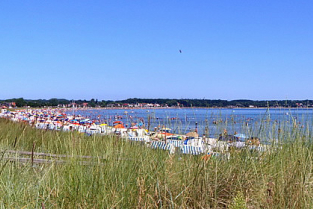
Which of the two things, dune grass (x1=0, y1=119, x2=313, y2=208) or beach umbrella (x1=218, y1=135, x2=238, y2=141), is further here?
beach umbrella (x1=218, y1=135, x2=238, y2=141)

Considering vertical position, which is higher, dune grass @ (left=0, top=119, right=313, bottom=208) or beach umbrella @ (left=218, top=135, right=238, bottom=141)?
beach umbrella @ (left=218, top=135, right=238, bottom=141)

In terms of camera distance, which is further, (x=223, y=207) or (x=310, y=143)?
(x=310, y=143)

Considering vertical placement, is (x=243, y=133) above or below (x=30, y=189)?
above

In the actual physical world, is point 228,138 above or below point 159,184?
above

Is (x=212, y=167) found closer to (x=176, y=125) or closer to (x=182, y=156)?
(x=182, y=156)

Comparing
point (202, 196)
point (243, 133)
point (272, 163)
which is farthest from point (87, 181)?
point (243, 133)

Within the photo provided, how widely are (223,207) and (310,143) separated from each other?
1854mm

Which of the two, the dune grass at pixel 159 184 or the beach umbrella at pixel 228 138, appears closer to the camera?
the dune grass at pixel 159 184

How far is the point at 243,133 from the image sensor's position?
4.46 meters

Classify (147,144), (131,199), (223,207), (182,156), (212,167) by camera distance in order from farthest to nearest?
1. (147,144)
2. (182,156)
3. (212,167)
4. (223,207)
5. (131,199)

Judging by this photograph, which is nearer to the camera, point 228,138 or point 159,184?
point 159,184

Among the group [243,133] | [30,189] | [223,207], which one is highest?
[243,133]

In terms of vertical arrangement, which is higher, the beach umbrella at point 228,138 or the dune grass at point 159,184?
the beach umbrella at point 228,138

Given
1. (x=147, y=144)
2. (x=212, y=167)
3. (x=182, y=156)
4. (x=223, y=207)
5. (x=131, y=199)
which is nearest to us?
(x=131, y=199)
